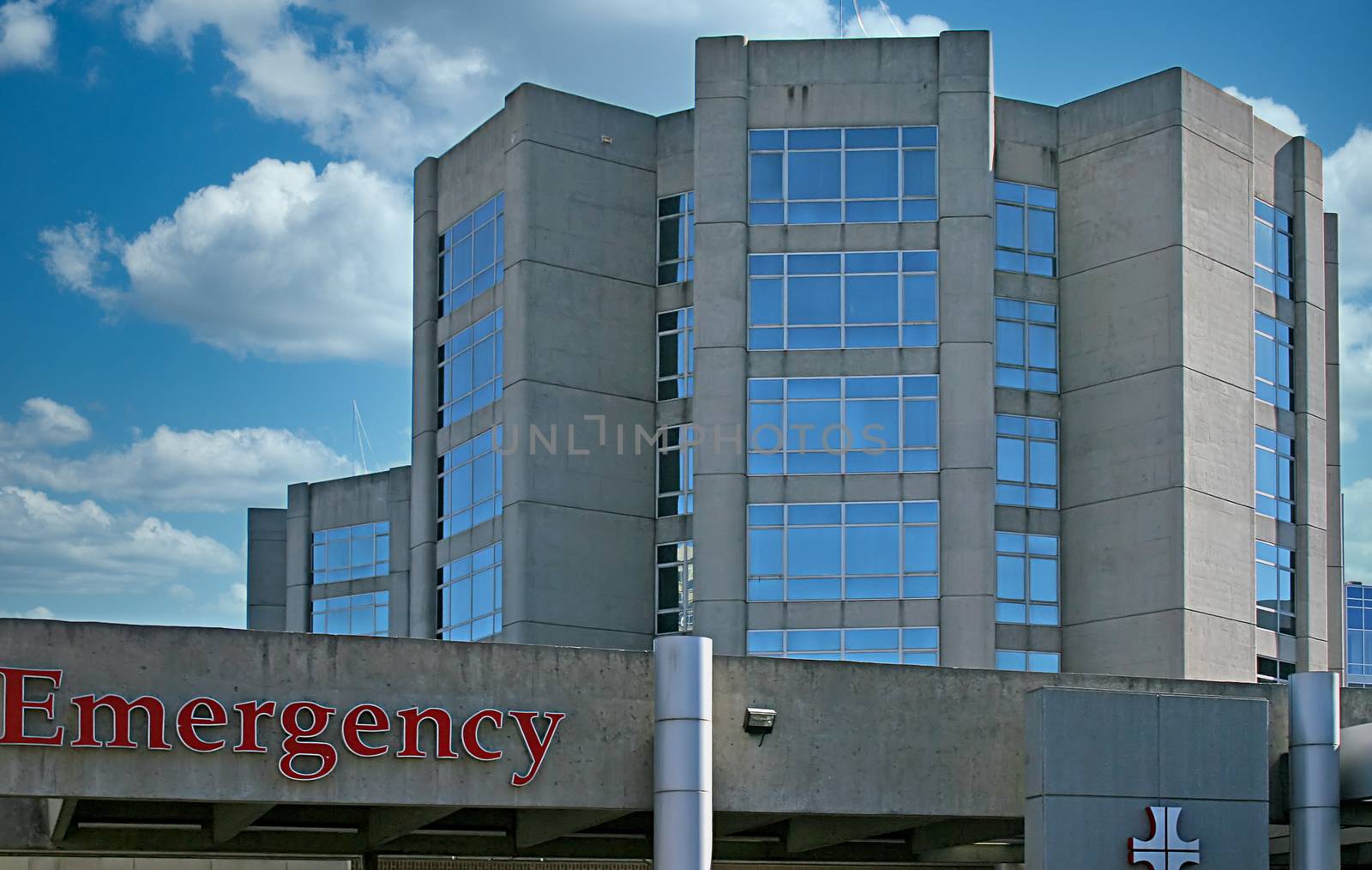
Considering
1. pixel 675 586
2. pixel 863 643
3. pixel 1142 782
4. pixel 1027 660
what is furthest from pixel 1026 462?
pixel 1142 782

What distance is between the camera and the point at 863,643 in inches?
1895

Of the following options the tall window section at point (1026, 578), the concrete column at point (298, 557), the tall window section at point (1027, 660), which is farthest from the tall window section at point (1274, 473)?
the concrete column at point (298, 557)

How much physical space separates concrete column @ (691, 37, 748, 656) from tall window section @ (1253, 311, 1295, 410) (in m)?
14.2

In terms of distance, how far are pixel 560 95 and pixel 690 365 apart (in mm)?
8244

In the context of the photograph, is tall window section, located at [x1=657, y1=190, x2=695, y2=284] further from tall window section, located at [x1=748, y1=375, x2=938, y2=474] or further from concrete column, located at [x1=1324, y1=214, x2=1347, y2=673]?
concrete column, located at [x1=1324, y1=214, x2=1347, y2=673]

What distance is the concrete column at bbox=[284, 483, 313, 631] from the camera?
76.1m

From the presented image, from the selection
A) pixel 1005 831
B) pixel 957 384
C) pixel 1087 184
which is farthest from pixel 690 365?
pixel 1005 831

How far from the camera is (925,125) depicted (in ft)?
166

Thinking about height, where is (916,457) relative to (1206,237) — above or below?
below

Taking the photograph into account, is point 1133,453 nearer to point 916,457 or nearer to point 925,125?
point 916,457

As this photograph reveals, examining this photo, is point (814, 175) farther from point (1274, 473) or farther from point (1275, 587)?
point (1275, 587)

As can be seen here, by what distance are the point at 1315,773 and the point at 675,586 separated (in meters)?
28.1

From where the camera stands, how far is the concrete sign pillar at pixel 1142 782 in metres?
23.4

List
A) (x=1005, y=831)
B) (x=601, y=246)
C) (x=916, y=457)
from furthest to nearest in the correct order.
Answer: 1. (x=601, y=246)
2. (x=916, y=457)
3. (x=1005, y=831)
